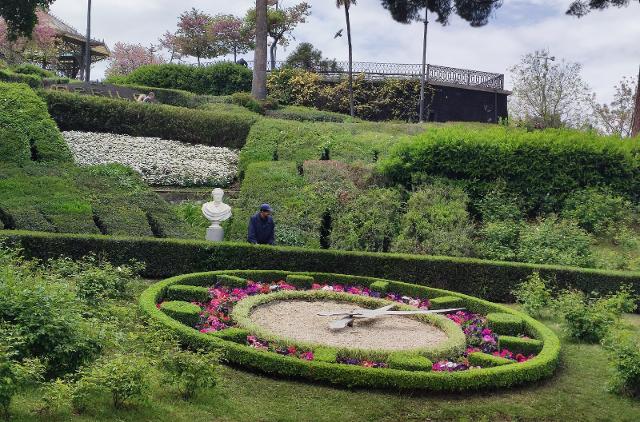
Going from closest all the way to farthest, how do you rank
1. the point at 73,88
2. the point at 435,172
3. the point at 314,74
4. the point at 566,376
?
the point at 566,376
the point at 435,172
the point at 73,88
the point at 314,74

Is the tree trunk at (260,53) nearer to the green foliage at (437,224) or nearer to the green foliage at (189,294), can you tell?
the green foliage at (437,224)

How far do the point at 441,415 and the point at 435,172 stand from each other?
35.5 ft

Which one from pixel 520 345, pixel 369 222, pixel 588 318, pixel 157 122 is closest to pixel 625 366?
pixel 520 345

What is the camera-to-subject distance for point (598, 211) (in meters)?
17.0

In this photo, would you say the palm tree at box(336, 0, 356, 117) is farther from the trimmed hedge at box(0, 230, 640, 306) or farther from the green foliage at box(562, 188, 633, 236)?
the trimmed hedge at box(0, 230, 640, 306)

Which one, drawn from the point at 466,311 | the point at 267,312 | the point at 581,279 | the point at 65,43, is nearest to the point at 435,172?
the point at 581,279

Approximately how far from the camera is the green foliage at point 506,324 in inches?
395

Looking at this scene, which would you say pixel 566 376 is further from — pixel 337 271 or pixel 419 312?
pixel 337 271

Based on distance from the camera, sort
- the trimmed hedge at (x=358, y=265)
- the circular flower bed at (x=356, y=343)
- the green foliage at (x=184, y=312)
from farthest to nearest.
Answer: the trimmed hedge at (x=358, y=265) → the green foliage at (x=184, y=312) → the circular flower bed at (x=356, y=343)

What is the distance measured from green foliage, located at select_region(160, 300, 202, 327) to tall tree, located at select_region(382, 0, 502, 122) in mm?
24206

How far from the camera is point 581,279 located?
12.6m

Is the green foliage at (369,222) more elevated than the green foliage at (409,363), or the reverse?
the green foliage at (369,222)

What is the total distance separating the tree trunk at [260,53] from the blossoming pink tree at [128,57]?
31.0 metres

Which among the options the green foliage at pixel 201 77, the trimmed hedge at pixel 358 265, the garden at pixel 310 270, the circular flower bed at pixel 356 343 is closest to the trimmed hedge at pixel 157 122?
the garden at pixel 310 270
